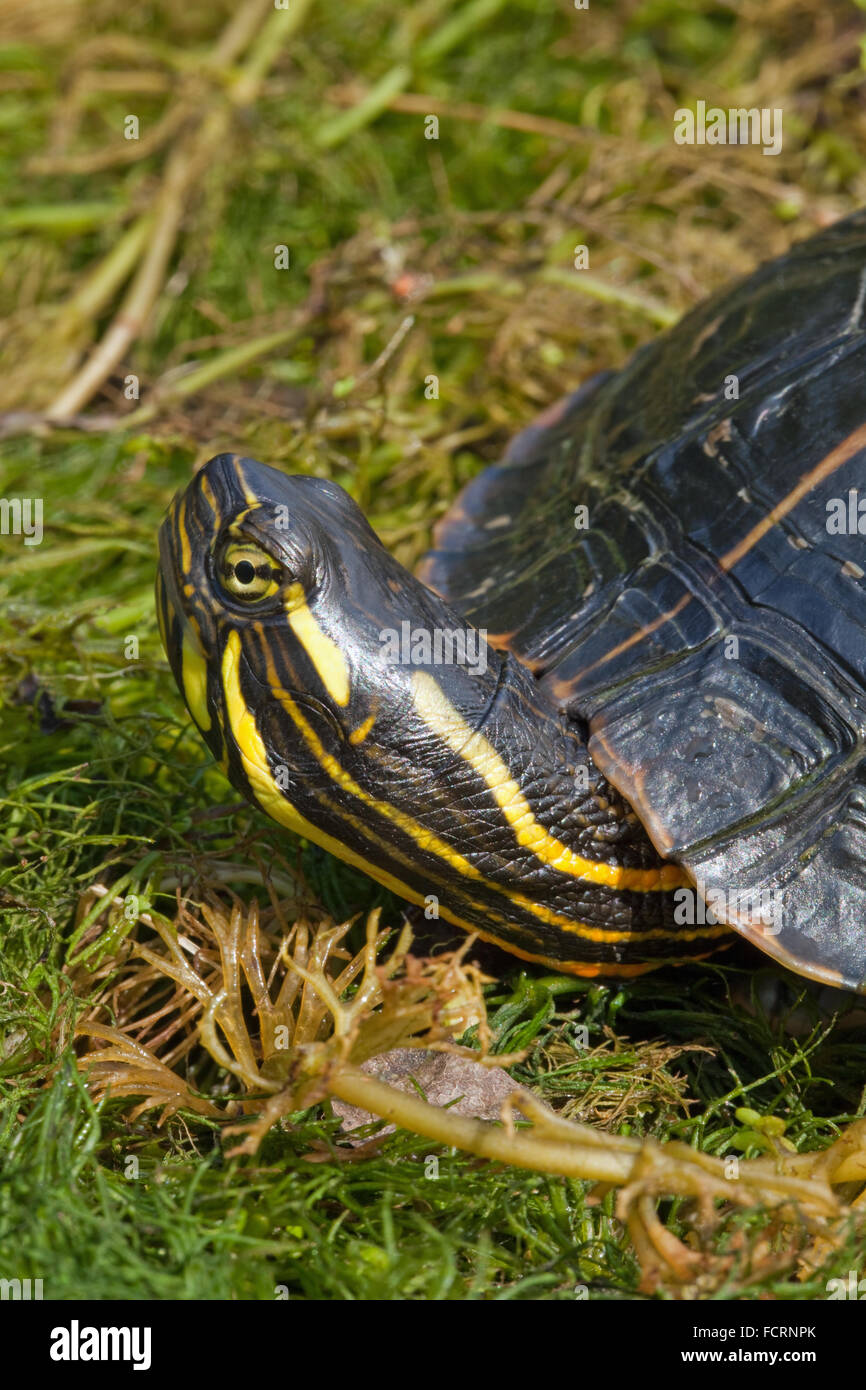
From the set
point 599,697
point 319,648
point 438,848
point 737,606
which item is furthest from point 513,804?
point 737,606

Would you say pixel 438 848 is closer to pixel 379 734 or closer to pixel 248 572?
pixel 379 734

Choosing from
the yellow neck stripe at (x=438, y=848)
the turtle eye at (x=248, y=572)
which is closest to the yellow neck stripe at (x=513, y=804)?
the yellow neck stripe at (x=438, y=848)

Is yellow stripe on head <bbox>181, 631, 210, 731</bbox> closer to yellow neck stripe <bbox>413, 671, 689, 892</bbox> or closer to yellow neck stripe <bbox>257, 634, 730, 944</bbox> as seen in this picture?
yellow neck stripe <bbox>257, 634, 730, 944</bbox>

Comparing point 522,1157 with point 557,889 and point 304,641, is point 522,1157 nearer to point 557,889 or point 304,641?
point 557,889

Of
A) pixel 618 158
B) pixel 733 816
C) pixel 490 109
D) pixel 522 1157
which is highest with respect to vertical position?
pixel 490 109

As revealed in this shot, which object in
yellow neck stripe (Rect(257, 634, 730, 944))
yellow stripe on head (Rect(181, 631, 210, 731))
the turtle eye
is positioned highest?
the turtle eye

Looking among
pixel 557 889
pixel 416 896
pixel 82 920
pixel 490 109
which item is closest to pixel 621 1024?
pixel 557 889

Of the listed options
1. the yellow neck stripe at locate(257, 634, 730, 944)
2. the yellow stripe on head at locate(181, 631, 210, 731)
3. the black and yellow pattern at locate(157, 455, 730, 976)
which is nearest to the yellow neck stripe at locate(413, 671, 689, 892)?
the black and yellow pattern at locate(157, 455, 730, 976)
